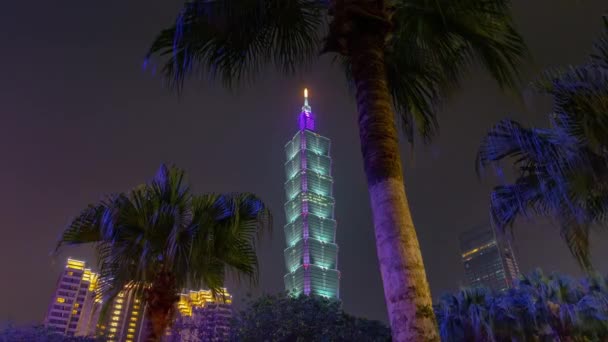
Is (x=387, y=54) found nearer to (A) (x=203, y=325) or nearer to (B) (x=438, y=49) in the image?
(B) (x=438, y=49)

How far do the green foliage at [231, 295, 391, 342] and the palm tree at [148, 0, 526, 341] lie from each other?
95.5ft

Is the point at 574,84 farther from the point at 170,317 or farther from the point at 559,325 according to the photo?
the point at 559,325

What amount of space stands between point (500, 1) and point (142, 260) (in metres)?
6.63

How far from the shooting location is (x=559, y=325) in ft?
55.4

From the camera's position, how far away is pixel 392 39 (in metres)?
5.75

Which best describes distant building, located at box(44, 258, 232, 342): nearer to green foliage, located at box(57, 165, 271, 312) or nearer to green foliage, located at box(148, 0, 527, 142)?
green foliage, located at box(57, 165, 271, 312)

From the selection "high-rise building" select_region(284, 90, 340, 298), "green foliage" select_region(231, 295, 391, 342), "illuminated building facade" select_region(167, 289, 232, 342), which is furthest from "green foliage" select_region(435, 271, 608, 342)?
"high-rise building" select_region(284, 90, 340, 298)

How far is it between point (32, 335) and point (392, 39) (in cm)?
3893

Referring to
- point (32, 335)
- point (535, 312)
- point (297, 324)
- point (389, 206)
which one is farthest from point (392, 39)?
point (32, 335)

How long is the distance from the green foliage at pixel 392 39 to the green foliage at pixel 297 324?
29096 mm

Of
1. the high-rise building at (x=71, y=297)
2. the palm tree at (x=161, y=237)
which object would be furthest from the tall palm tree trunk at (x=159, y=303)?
the high-rise building at (x=71, y=297)

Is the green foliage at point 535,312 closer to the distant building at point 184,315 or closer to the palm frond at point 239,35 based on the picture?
the distant building at point 184,315

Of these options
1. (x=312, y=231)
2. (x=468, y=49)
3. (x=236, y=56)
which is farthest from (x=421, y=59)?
(x=312, y=231)

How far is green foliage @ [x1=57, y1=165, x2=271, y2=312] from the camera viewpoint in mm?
8523
